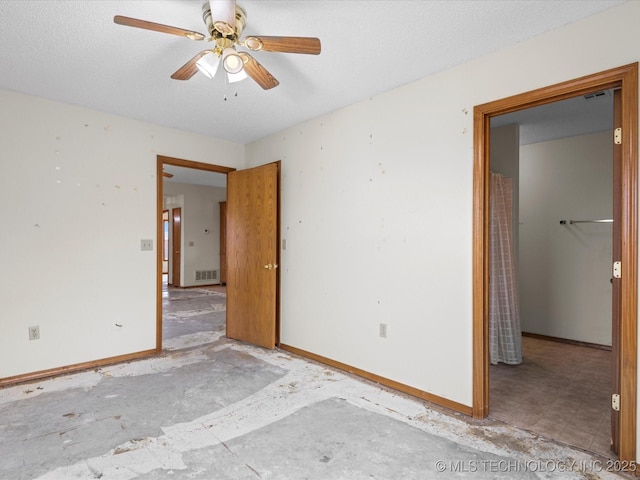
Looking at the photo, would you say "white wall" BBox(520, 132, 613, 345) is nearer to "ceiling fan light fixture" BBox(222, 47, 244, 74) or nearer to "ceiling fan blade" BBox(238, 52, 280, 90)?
"ceiling fan blade" BBox(238, 52, 280, 90)

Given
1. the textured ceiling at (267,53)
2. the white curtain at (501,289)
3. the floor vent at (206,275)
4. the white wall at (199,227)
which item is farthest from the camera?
the floor vent at (206,275)

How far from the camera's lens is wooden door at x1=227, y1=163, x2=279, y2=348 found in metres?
3.73

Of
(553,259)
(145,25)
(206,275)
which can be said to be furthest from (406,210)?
(206,275)

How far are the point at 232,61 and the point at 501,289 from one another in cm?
307

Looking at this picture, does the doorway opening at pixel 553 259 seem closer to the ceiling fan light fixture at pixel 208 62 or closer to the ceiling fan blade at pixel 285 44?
the ceiling fan blade at pixel 285 44

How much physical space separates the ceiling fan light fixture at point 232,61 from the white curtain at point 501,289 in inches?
102

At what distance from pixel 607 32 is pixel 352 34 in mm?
1346

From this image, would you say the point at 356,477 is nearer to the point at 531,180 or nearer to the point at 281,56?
the point at 281,56

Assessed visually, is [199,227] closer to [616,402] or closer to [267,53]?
[267,53]

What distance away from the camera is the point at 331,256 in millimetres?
3326

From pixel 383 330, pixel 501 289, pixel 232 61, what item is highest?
pixel 232 61

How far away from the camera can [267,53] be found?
229 centimetres

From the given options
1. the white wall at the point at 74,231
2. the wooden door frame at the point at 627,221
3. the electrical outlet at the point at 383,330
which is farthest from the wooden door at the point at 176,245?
the wooden door frame at the point at 627,221

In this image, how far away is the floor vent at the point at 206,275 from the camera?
857 centimetres
